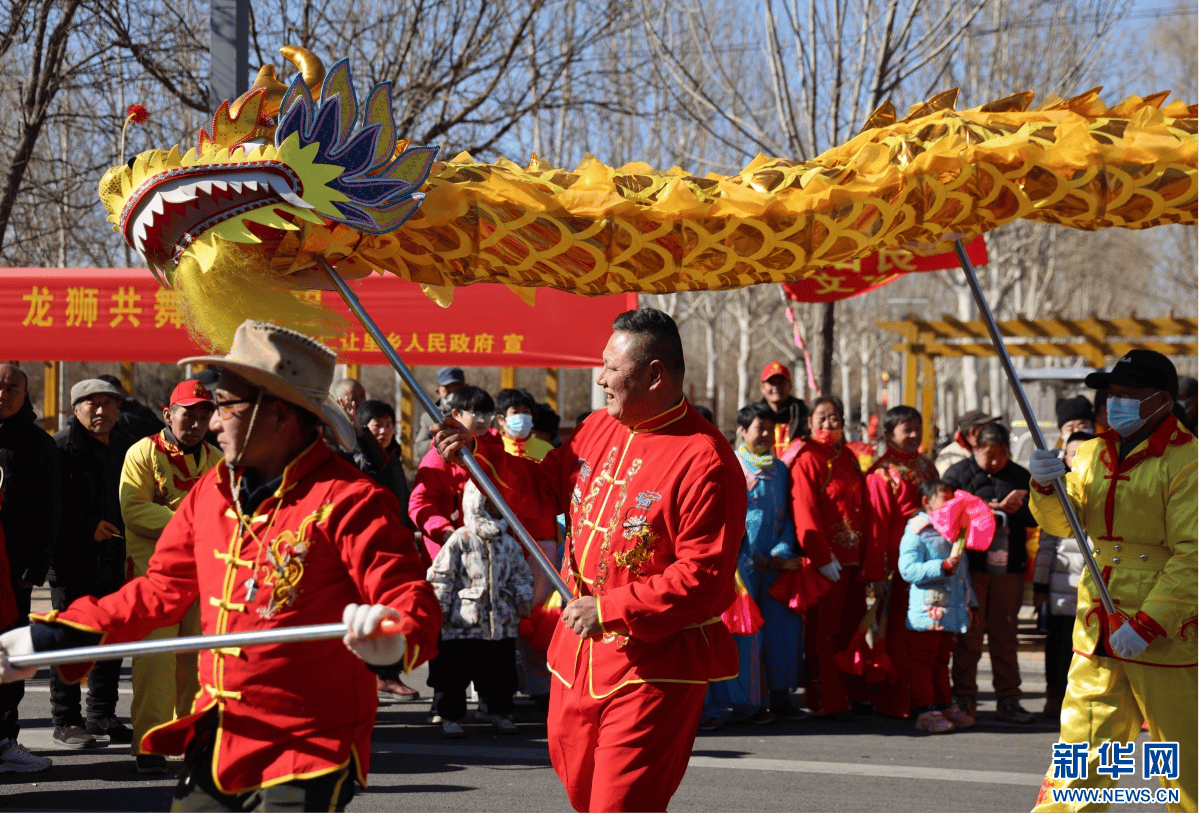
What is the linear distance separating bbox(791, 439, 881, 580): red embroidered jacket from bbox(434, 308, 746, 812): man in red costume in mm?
3466

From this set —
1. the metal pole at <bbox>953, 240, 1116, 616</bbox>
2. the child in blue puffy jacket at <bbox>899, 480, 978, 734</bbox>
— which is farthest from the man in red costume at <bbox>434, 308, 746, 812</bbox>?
the child in blue puffy jacket at <bbox>899, 480, 978, 734</bbox>

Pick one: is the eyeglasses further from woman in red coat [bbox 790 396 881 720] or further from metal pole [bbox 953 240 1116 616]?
woman in red coat [bbox 790 396 881 720]

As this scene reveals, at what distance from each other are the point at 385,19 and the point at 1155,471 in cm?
938

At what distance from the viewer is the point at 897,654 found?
7.44 meters

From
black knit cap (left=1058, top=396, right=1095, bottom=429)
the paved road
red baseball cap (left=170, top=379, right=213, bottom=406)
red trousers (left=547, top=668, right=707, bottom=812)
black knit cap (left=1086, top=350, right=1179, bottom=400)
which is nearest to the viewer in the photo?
red trousers (left=547, top=668, right=707, bottom=812)

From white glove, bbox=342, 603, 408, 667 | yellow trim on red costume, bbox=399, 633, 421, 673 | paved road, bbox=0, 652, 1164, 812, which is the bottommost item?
paved road, bbox=0, 652, 1164, 812

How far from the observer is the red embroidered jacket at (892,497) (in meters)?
7.55

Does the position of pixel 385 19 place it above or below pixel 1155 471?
above

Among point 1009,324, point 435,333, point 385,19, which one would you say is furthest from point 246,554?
point 1009,324

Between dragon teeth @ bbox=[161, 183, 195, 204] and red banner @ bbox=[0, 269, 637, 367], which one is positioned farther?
red banner @ bbox=[0, 269, 637, 367]

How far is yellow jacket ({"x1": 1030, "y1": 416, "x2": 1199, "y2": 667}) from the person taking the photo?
4.32 meters

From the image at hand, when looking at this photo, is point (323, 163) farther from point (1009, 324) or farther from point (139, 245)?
point (1009, 324)

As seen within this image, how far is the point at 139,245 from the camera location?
3.88m

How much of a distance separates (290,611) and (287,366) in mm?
585
